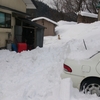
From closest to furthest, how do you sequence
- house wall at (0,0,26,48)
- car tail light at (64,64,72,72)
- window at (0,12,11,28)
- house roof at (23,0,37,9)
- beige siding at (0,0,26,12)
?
car tail light at (64,64,72,72) < window at (0,12,11,28) < house wall at (0,0,26,48) < beige siding at (0,0,26,12) < house roof at (23,0,37,9)

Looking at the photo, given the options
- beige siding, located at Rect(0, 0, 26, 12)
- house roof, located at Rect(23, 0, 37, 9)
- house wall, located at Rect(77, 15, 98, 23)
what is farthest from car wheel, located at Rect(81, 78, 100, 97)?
house wall, located at Rect(77, 15, 98, 23)

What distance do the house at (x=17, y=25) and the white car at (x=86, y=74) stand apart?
8.16m

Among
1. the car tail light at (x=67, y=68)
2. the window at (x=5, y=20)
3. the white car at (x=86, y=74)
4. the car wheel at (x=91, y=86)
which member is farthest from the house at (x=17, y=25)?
the car wheel at (x=91, y=86)

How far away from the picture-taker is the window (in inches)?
482

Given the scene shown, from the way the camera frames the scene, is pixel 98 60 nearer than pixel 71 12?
Yes

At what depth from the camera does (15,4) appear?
46.2ft

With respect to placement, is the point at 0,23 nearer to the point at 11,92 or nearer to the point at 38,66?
the point at 38,66

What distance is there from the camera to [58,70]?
7480 mm

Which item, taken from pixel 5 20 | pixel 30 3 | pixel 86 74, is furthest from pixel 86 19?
pixel 86 74

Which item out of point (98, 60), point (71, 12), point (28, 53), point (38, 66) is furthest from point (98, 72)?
point (71, 12)

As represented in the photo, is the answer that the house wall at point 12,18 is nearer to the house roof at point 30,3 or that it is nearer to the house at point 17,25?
the house at point 17,25

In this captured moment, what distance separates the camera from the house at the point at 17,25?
1257cm

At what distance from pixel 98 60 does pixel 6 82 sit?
3.23 metres

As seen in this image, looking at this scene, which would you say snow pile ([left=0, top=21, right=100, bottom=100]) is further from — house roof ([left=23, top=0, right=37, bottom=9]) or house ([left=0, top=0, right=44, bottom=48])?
house roof ([left=23, top=0, right=37, bottom=9])
